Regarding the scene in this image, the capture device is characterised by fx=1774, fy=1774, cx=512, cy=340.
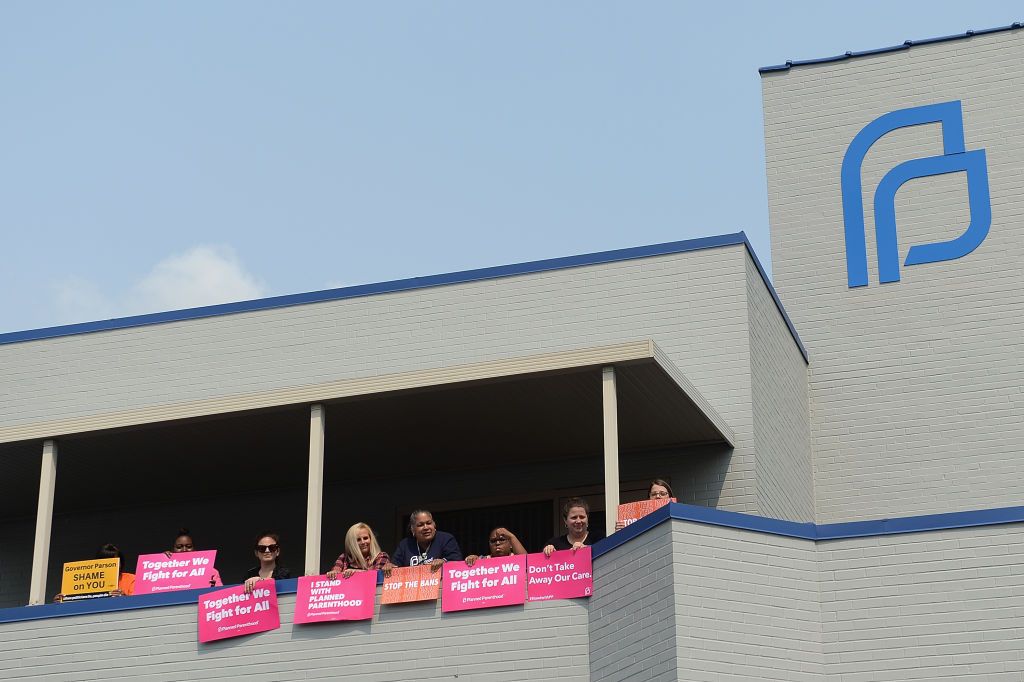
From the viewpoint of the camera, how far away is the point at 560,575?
14.9 metres

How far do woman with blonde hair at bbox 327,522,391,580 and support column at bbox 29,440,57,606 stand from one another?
3.23 m

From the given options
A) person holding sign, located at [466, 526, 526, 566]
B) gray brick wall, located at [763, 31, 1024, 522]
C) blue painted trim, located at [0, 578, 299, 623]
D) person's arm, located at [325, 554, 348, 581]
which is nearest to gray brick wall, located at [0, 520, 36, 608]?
blue painted trim, located at [0, 578, 299, 623]

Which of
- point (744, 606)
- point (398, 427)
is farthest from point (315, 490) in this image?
point (744, 606)

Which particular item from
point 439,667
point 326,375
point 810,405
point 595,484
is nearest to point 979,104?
point 810,405

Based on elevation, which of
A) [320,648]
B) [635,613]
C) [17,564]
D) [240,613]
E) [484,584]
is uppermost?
[17,564]

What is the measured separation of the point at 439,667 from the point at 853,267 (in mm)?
8469

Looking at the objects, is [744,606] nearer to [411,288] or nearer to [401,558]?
[401,558]

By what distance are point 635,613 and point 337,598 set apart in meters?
2.83

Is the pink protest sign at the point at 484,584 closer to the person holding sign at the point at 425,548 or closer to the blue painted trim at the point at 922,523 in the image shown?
the person holding sign at the point at 425,548

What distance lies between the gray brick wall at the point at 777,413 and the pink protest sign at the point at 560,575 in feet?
11.6

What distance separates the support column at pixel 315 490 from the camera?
16.1 meters

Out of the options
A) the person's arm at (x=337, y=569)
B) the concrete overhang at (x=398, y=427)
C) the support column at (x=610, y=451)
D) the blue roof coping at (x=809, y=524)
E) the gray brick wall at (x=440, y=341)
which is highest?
the gray brick wall at (x=440, y=341)

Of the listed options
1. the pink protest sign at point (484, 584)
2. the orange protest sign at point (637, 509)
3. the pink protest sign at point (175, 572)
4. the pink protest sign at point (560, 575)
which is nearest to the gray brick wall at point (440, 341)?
the orange protest sign at point (637, 509)

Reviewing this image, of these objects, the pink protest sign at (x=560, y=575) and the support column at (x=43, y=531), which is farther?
the support column at (x=43, y=531)
